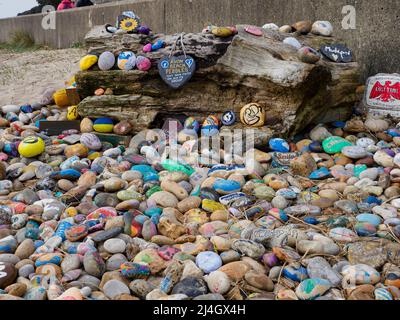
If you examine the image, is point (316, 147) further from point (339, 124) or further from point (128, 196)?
point (128, 196)

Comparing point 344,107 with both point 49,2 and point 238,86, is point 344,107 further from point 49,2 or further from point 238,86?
point 49,2

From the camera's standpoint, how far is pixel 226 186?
328 centimetres

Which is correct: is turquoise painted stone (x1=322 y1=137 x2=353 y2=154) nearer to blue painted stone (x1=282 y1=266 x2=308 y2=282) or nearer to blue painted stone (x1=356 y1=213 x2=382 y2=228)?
blue painted stone (x1=356 y1=213 x2=382 y2=228)

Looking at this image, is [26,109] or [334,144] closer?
[334,144]

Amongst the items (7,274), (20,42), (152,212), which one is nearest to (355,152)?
(152,212)

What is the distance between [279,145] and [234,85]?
71cm

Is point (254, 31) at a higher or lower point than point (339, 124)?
higher

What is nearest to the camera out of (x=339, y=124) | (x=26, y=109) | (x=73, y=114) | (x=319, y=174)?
(x=319, y=174)

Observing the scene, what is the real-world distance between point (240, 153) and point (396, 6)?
6.98ft

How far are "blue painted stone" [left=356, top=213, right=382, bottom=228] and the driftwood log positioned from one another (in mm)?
1315

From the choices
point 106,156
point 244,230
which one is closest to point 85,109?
point 106,156

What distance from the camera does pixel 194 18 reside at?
722 centimetres

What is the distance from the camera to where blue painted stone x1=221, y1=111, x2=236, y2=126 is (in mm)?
4250

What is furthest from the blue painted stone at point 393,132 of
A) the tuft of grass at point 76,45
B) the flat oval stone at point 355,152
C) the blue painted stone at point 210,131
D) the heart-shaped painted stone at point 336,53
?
the tuft of grass at point 76,45
